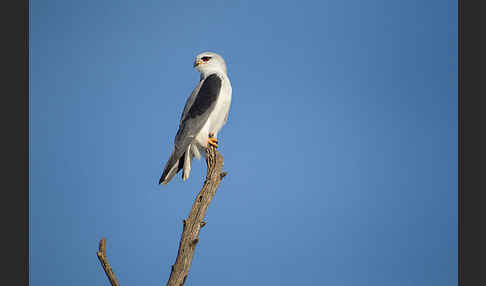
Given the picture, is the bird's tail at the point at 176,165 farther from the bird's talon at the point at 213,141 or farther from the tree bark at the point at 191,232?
the tree bark at the point at 191,232

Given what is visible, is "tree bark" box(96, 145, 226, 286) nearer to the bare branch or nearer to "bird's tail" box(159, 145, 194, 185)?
the bare branch

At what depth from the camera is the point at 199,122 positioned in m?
4.03

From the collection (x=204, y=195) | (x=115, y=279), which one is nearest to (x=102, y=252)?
(x=115, y=279)

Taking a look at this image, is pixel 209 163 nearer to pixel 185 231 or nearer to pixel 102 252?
pixel 185 231

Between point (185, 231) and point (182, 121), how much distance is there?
1.26m

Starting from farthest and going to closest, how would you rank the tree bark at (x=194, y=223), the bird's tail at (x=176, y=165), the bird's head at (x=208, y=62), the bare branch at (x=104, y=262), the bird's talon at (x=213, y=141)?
the bird's head at (x=208, y=62) < the bird's talon at (x=213, y=141) < the bird's tail at (x=176, y=165) < the tree bark at (x=194, y=223) < the bare branch at (x=104, y=262)

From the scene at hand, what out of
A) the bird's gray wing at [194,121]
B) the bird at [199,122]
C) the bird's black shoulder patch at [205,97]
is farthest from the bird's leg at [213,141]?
the bird's black shoulder patch at [205,97]

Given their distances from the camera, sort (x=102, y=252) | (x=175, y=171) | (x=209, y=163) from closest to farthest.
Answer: (x=102, y=252), (x=209, y=163), (x=175, y=171)

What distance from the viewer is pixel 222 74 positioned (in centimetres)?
430

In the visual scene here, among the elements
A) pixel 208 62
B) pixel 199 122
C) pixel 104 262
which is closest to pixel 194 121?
pixel 199 122

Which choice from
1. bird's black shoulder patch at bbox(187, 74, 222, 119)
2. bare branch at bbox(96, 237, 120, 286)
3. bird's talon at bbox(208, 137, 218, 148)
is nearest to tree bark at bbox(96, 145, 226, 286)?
bare branch at bbox(96, 237, 120, 286)

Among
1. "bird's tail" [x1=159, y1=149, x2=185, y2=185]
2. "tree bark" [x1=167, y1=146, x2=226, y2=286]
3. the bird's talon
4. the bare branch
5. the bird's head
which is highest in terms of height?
the bird's head

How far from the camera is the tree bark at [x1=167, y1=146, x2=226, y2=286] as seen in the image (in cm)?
327

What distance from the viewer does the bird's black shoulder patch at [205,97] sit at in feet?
13.2
